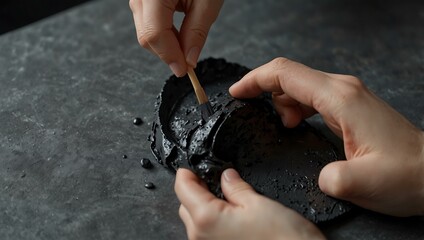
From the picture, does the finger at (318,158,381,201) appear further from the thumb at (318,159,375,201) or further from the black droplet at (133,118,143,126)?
the black droplet at (133,118,143,126)

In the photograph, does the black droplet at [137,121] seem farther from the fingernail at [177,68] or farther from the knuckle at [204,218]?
the knuckle at [204,218]

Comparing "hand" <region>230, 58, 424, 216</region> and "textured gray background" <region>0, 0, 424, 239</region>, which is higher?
"hand" <region>230, 58, 424, 216</region>

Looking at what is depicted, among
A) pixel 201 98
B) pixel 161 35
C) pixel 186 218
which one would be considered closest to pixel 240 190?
pixel 186 218

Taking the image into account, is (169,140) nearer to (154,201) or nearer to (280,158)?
(154,201)

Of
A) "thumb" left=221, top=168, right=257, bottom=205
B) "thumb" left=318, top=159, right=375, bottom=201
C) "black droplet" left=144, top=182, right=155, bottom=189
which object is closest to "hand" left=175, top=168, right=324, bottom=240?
"thumb" left=221, top=168, right=257, bottom=205

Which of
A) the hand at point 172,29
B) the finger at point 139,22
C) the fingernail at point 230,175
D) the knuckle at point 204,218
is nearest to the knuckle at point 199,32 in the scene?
the hand at point 172,29

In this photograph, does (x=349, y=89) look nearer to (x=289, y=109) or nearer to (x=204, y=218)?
(x=289, y=109)

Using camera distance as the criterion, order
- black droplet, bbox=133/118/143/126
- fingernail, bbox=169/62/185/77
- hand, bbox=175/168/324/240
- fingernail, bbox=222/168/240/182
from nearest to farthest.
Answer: hand, bbox=175/168/324/240 → fingernail, bbox=222/168/240/182 → fingernail, bbox=169/62/185/77 → black droplet, bbox=133/118/143/126
